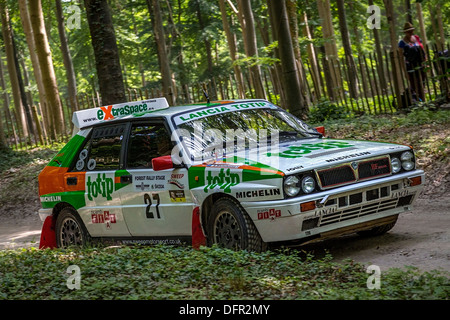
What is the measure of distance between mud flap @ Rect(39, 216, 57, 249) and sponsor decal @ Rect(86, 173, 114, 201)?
1043mm

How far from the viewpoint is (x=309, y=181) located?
6586 millimetres

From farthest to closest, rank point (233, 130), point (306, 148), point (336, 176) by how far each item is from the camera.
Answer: point (233, 130) → point (306, 148) → point (336, 176)

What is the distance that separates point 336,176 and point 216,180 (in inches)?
49.5

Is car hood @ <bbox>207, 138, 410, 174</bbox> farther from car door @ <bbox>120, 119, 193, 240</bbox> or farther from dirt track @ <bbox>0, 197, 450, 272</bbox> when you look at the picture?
dirt track @ <bbox>0, 197, 450, 272</bbox>

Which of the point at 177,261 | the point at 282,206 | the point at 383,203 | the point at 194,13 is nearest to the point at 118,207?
the point at 177,261

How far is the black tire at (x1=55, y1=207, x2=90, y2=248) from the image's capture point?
8.77m

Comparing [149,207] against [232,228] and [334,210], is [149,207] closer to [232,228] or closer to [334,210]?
[232,228]

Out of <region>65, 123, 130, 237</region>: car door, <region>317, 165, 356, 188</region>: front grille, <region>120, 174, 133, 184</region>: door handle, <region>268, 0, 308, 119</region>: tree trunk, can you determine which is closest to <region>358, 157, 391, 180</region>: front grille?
<region>317, 165, 356, 188</region>: front grille

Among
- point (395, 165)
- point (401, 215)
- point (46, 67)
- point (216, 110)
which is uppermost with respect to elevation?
point (46, 67)

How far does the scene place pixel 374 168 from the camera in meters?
A: 7.03

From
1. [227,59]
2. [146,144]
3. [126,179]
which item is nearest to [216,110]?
[146,144]

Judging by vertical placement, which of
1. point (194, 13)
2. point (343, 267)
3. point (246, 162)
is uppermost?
point (194, 13)
